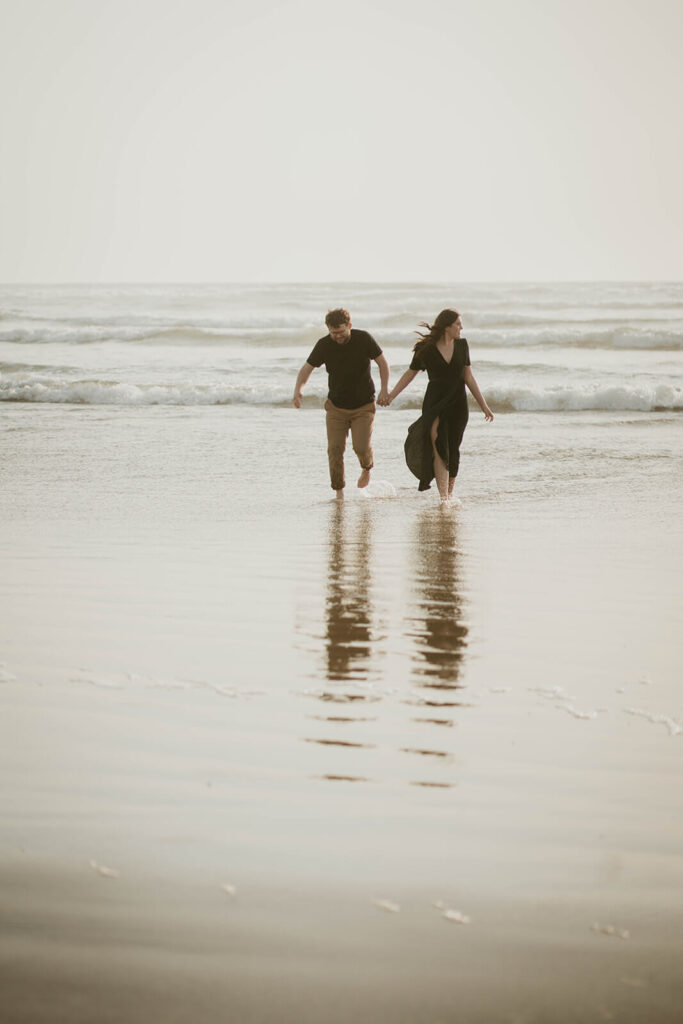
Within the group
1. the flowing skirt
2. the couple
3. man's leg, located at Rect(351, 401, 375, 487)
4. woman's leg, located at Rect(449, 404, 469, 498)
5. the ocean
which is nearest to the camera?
the couple

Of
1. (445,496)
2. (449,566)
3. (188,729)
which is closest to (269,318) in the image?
(445,496)

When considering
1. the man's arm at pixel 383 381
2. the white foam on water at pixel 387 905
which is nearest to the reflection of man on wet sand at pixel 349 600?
the man's arm at pixel 383 381

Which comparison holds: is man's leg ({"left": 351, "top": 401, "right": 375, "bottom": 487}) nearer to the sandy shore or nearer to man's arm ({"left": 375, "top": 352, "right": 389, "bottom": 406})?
man's arm ({"left": 375, "top": 352, "right": 389, "bottom": 406})

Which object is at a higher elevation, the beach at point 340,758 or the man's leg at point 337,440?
the man's leg at point 337,440

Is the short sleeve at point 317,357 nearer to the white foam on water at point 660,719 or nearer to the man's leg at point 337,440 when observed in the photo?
the man's leg at point 337,440

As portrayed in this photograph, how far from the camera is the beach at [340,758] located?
2.22 metres

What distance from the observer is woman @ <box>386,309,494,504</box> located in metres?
8.66

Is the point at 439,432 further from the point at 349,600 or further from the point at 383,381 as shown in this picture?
the point at 349,600

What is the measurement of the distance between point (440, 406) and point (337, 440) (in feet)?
3.03

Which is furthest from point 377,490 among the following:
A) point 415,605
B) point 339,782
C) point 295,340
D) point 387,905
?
point 295,340

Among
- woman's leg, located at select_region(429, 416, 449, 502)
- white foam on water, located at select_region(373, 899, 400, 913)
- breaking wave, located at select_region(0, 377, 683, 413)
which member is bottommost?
white foam on water, located at select_region(373, 899, 400, 913)

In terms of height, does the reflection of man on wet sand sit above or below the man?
below

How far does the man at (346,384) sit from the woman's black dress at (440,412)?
348mm

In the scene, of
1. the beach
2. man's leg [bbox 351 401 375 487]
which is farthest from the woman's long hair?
the beach
